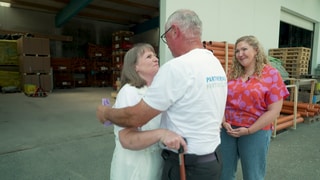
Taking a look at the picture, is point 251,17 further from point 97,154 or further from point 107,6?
point 107,6

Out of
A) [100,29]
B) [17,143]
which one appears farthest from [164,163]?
[100,29]

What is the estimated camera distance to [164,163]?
50.3 inches

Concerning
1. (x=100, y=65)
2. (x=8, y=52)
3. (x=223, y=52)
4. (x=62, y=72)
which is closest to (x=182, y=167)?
(x=223, y=52)

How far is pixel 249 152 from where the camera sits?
74.7 inches

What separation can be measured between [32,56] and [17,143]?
763cm

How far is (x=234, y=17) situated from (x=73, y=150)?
4.17m

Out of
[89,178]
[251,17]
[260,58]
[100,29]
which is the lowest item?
[89,178]

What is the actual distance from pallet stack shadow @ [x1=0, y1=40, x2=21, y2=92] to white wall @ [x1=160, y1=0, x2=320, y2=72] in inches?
371

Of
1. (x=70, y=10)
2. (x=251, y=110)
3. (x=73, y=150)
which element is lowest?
(x=73, y=150)

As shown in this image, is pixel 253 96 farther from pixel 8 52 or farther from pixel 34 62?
pixel 8 52

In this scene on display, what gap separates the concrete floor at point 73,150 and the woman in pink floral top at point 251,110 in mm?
1115

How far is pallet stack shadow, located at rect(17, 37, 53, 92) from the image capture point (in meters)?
10.0

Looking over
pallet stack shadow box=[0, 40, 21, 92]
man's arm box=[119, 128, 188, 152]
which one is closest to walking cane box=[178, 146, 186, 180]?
man's arm box=[119, 128, 188, 152]

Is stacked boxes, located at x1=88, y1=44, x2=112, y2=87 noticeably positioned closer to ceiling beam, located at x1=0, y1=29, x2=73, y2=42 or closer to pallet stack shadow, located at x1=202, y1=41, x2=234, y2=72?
ceiling beam, located at x1=0, y1=29, x2=73, y2=42
